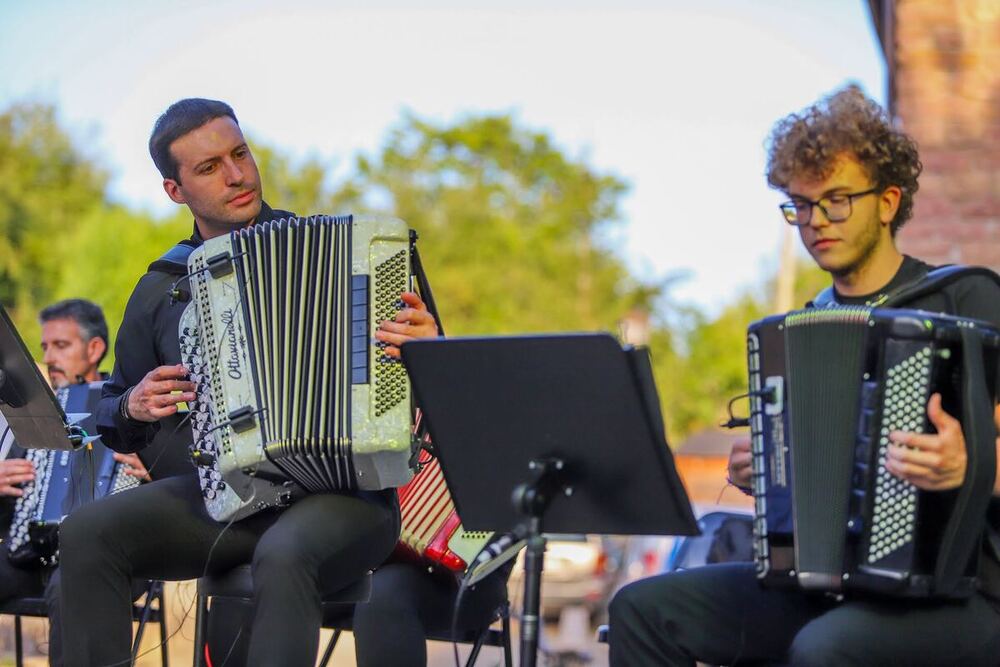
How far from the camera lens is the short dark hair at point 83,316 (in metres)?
6.36

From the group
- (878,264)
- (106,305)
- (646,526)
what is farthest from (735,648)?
(106,305)

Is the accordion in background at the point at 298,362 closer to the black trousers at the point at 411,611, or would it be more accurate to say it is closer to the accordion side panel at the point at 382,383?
the accordion side panel at the point at 382,383

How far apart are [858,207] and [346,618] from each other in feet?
7.35

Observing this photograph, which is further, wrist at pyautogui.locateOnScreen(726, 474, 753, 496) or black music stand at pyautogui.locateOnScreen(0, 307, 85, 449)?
black music stand at pyautogui.locateOnScreen(0, 307, 85, 449)

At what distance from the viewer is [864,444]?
10.5 feet

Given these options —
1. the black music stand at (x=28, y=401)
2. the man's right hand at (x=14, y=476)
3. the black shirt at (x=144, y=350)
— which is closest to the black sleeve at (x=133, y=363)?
the black shirt at (x=144, y=350)

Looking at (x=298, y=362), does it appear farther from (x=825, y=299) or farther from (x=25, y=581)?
(x=25, y=581)

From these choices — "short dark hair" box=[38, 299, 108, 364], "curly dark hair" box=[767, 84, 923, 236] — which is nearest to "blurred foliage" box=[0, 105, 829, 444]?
"short dark hair" box=[38, 299, 108, 364]

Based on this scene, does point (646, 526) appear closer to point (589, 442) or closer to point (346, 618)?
point (589, 442)

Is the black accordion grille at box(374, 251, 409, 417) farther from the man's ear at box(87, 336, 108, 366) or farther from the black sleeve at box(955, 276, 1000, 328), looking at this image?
the man's ear at box(87, 336, 108, 366)

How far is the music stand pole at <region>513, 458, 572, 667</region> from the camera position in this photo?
3.31 metres

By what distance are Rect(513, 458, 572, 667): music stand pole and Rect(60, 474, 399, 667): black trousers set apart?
0.66 m

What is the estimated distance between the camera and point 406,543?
4.54m

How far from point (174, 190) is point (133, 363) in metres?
0.59
